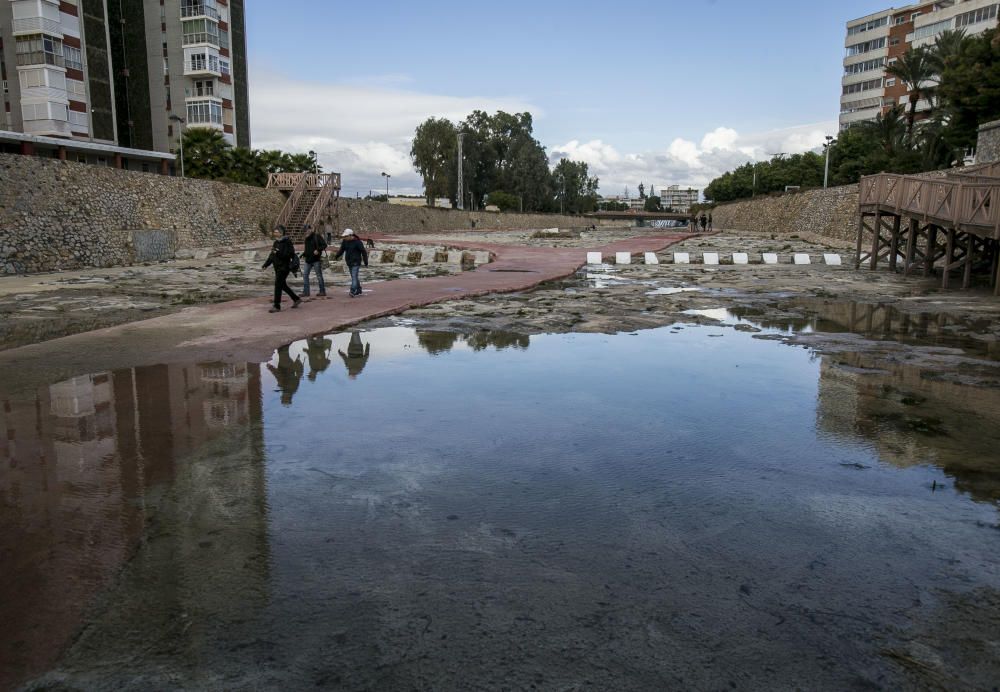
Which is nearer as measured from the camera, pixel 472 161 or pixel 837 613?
pixel 837 613

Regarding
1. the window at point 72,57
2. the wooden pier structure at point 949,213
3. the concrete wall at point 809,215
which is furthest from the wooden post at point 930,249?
the window at point 72,57

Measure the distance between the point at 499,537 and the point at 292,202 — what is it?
43.3 metres

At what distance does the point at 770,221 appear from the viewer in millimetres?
63469

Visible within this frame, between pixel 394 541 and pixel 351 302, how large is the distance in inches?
469

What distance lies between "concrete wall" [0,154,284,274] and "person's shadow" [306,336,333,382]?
17.6 m

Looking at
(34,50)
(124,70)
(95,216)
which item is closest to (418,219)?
(124,70)

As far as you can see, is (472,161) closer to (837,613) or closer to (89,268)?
(89,268)

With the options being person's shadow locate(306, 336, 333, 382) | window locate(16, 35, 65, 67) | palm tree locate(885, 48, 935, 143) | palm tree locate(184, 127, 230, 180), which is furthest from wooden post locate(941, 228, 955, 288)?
window locate(16, 35, 65, 67)

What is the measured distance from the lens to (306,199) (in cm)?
4606

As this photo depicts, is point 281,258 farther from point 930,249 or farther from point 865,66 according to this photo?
point 865,66

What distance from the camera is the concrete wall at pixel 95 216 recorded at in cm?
2411

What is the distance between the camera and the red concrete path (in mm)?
9586

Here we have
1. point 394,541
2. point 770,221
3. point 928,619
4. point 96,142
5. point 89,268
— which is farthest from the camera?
point 770,221

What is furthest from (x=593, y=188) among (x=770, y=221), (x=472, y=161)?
(x=770, y=221)
